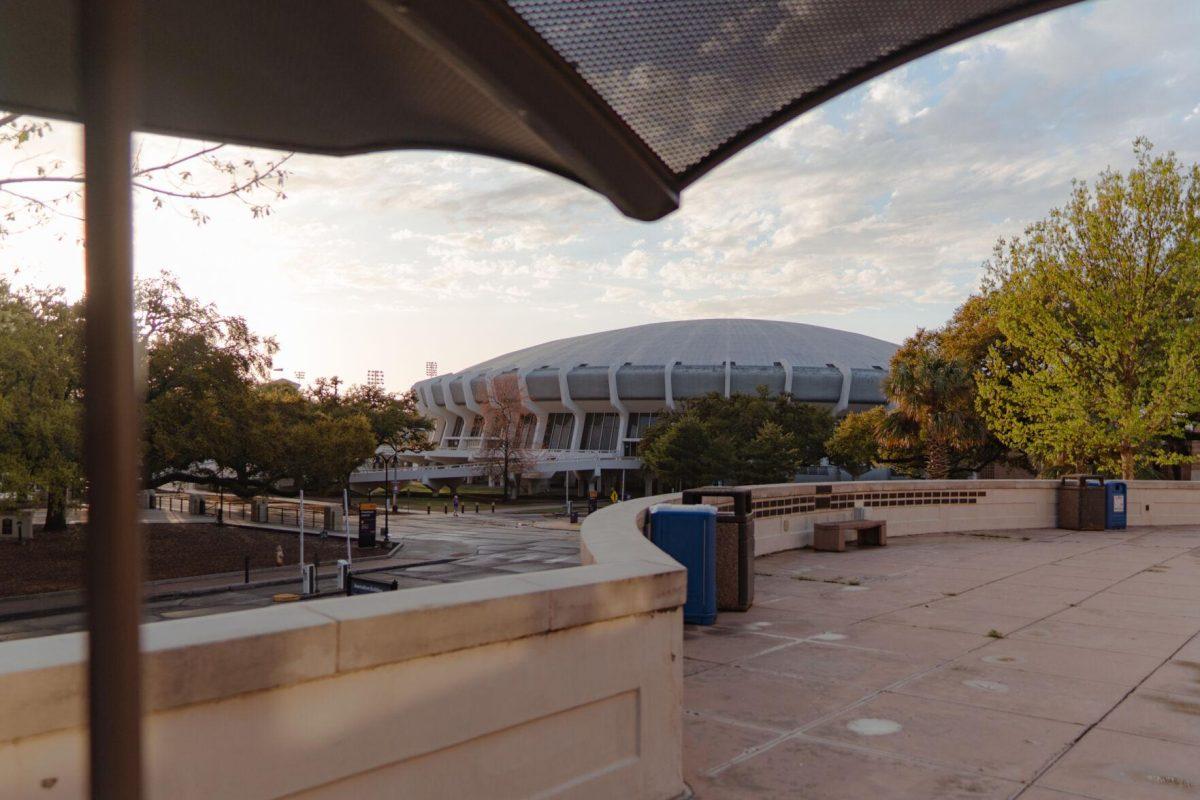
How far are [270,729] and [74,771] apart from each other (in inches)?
24.1

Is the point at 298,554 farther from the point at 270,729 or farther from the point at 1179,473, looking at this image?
the point at 1179,473

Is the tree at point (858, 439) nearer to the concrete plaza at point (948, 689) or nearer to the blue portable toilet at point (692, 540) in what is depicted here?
the concrete plaza at point (948, 689)

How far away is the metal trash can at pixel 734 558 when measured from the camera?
1018 centimetres

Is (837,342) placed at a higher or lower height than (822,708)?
higher

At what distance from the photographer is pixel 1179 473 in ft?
152

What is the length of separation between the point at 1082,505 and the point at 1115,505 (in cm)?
77

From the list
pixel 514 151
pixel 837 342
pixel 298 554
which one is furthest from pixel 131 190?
pixel 837 342

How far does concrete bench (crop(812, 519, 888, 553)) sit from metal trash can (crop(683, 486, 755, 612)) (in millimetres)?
6155

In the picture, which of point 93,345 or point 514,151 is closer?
point 93,345

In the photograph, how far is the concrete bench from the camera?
52.4ft

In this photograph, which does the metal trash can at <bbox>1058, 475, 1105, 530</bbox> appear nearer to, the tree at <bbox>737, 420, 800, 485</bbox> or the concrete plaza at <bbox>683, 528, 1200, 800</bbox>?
the concrete plaza at <bbox>683, 528, 1200, 800</bbox>

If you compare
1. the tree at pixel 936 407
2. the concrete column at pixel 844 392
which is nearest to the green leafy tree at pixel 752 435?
the concrete column at pixel 844 392


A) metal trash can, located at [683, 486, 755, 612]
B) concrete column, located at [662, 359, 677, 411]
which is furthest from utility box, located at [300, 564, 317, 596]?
concrete column, located at [662, 359, 677, 411]

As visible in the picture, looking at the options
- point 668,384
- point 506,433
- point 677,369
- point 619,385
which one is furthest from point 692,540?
point 619,385
